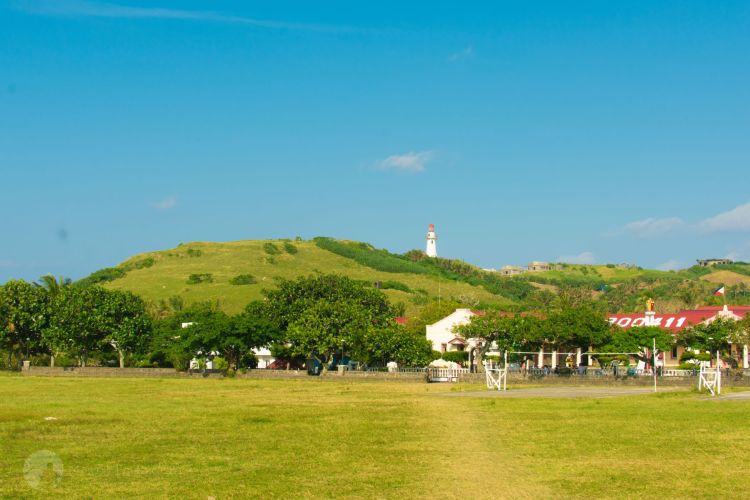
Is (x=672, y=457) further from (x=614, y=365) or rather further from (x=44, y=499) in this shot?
(x=614, y=365)

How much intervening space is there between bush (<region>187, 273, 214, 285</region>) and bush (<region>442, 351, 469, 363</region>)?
88.7 meters

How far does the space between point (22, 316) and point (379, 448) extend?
68.7 metres

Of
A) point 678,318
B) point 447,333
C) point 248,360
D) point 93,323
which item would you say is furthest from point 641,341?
point 93,323

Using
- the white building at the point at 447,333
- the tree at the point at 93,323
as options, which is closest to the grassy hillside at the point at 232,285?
the white building at the point at 447,333

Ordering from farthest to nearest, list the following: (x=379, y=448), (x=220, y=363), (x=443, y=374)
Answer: (x=220, y=363), (x=443, y=374), (x=379, y=448)

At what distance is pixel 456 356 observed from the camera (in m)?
87.3

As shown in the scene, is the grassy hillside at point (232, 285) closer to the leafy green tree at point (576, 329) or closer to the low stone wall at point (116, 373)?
the leafy green tree at point (576, 329)

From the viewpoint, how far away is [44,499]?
17.6 meters

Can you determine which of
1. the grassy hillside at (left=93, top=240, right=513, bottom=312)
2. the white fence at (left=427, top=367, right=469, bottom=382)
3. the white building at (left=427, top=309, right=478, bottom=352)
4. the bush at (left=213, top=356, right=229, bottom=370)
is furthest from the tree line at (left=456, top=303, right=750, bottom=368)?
the grassy hillside at (left=93, top=240, right=513, bottom=312)

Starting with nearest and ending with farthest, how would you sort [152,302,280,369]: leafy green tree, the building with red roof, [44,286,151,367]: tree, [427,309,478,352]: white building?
[152,302,280,369]: leafy green tree < [44,286,151,367]: tree < the building with red roof < [427,309,478,352]: white building

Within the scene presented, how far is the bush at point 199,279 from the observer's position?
551ft

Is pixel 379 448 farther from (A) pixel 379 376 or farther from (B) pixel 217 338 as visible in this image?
(B) pixel 217 338

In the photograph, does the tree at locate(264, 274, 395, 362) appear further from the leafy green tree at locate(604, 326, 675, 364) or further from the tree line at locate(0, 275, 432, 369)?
the leafy green tree at locate(604, 326, 675, 364)

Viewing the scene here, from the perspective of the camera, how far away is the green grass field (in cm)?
1922
